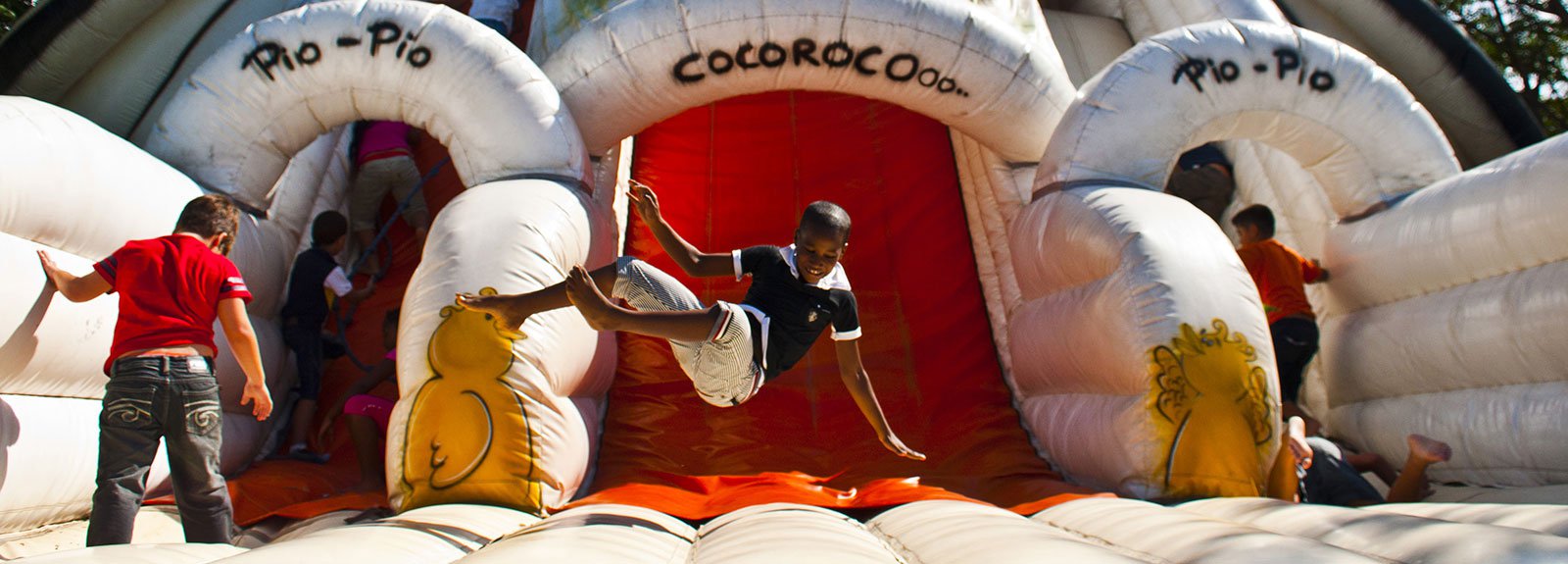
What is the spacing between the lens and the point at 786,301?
7.91 ft

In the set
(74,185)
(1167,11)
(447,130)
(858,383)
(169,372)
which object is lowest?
(858,383)

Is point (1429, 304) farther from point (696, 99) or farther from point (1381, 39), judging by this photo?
point (696, 99)

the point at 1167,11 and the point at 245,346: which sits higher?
the point at 1167,11

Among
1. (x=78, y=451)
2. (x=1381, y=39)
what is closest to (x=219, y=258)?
(x=78, y=451)

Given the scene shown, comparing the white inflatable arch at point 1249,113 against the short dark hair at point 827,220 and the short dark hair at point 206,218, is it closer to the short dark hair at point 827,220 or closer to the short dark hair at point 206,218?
the short dark hair at point 827,220

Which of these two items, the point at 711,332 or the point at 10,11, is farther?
the point at 10,11

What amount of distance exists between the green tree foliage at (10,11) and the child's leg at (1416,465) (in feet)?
23.2

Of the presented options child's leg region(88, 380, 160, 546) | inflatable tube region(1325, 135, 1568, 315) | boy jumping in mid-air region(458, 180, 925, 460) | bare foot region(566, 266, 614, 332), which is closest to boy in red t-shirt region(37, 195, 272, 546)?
child's leg region(88, 380, 160, 546)

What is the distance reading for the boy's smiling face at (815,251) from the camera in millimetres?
2301

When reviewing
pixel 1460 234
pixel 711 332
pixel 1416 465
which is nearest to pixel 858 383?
pixel 711 332

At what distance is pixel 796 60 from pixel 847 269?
110 centimetres

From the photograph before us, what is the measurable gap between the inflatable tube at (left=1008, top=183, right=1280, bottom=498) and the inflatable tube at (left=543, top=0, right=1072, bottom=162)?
2.05 ft

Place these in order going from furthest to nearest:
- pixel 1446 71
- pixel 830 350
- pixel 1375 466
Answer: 1. pixel 1446 71
2. pixel 830 350
3. pixel 1375 466

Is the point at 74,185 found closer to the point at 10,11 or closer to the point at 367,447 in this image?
the point at 367,447
